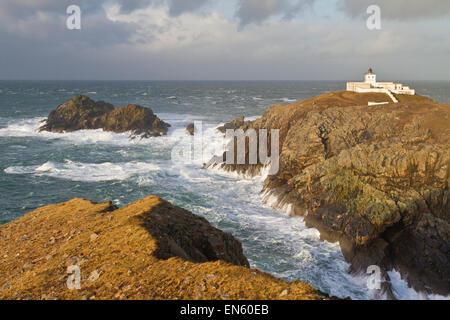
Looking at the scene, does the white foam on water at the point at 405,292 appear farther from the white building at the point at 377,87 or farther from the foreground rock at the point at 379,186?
the white building at the point at 377,87

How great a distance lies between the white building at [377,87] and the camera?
179 ft

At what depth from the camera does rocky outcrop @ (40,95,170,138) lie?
63.2 meters

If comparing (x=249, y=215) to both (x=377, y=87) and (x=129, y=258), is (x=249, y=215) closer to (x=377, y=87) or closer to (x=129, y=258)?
(x=129, y=258)

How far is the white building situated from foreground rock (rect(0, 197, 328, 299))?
49.8 metres

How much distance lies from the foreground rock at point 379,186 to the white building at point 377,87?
2197cm

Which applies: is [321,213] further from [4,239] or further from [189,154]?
[189,154]

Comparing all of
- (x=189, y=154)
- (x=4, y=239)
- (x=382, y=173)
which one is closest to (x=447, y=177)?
(x=382, y=173)

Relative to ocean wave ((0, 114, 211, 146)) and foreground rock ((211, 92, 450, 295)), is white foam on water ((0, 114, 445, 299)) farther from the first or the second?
ocean wave ((0, 114, 211, 146))

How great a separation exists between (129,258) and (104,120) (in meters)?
63.3

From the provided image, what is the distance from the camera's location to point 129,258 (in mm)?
9234

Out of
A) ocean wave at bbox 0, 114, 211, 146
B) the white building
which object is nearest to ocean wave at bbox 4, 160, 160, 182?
ocean wave at bbox 0, 114, 211, 146

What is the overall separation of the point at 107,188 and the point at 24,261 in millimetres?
22725

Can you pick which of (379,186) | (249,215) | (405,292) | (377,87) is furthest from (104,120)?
(405,292)

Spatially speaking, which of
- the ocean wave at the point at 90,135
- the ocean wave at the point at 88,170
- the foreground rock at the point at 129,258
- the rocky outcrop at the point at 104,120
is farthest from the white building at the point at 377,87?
the foreground rock at the point at 129,258
